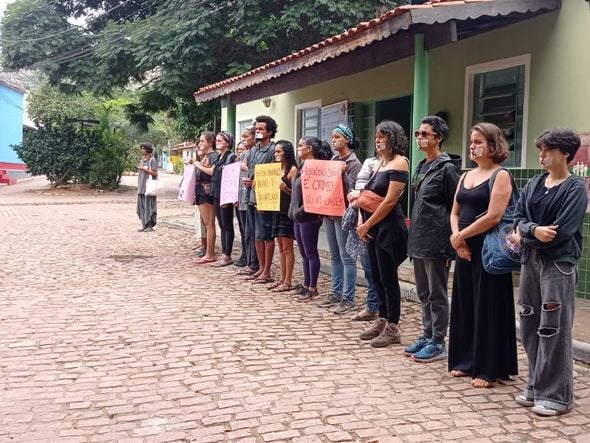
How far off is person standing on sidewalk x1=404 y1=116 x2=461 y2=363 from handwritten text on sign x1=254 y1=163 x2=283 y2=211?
7.68 ft

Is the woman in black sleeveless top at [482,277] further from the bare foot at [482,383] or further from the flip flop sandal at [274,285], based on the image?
the flip flop sandal at [274,285]

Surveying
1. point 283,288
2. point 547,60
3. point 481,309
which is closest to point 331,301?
point 283,288

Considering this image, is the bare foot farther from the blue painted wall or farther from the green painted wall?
the blue painted wall

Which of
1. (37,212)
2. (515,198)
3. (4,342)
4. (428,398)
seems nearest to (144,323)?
(4,342)

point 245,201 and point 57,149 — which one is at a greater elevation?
point 57,149

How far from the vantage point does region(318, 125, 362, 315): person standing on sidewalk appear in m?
5.83

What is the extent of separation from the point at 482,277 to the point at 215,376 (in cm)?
191

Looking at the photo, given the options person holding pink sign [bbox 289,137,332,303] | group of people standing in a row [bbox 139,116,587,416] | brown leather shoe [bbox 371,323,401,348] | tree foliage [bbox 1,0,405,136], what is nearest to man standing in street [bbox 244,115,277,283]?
group of people standing in a row [bbox 139,116,587,416]

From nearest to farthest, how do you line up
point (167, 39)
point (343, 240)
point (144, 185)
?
point (343, 240), point (144, 185), point (167, 39)

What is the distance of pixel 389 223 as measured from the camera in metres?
4.88

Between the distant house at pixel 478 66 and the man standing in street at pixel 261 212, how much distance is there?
1.22m

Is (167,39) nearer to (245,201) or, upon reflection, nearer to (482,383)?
(245,201)

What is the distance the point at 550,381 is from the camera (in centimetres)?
357

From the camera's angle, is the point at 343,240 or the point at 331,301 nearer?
the point at 343,240
